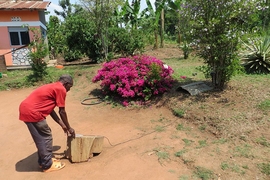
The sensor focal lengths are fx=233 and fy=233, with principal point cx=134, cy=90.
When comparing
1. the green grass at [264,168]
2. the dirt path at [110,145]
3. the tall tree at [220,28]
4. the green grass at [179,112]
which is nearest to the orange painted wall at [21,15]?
the dirt path at [110,145]

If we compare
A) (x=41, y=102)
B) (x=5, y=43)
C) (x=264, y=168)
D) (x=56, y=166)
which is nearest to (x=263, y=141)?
(x=264, y=168)

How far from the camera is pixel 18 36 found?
1361 cm

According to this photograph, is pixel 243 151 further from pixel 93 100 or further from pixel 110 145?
pixel 93 100

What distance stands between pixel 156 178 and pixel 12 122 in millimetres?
4709

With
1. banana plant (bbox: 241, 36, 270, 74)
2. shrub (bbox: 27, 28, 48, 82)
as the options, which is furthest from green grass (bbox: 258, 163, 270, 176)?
shrub (bbox: 27, 28, 48, 82)

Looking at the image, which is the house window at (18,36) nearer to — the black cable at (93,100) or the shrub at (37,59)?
the shrub at (37,59)

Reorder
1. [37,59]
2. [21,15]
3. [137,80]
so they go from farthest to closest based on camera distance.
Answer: [21,15], [37,59], [137,80]

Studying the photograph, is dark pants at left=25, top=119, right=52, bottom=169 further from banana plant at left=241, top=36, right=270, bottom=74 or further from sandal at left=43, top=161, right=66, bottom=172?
banana plant at left=241, top=36, right=270, bottom=74

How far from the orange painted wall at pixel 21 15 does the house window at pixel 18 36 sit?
0.60 metres

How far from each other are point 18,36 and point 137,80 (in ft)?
32.5

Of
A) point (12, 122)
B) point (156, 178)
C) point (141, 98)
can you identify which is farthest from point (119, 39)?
point (156, 178)

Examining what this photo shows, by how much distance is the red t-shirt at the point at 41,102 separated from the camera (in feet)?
11.8

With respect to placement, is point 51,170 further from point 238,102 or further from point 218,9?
point 218,9

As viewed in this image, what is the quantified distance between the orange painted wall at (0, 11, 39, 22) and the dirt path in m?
7.67
